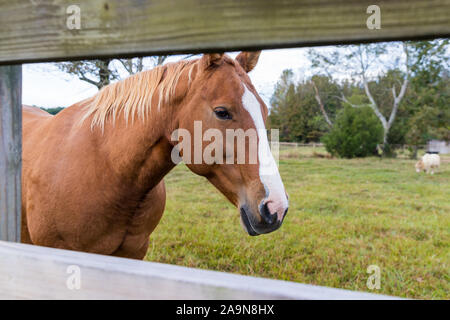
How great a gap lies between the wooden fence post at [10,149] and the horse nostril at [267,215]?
32.6 inches

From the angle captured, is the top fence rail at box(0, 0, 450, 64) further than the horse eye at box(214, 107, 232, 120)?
No

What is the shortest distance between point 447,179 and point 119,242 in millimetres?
9844

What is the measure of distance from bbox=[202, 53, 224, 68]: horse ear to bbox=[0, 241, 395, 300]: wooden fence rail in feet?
3.24

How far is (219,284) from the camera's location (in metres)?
0.50

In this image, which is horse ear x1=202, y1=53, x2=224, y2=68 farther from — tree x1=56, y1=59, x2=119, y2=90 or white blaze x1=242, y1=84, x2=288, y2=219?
tree x1=56, y1=59, x2=119, y2=90

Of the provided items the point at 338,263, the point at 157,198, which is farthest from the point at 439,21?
the point at 338,263

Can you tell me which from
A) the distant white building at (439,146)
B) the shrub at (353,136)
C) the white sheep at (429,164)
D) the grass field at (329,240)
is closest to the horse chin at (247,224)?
the grass field at (329,240)

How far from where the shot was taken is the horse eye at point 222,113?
1.29 metres

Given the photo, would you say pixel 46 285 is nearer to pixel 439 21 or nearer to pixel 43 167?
pixel 439 21

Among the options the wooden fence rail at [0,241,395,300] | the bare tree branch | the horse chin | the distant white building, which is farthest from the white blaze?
the distant white building

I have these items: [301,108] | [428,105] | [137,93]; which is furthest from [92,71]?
[428,105]

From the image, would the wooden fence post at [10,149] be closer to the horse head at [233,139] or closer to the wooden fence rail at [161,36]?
the wooden fence rail at [161,36]

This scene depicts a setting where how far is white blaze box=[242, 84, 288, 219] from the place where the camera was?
122 cm

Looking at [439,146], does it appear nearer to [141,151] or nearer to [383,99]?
[383,99]
